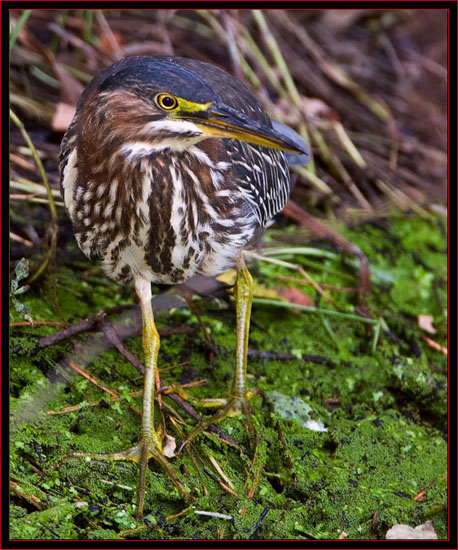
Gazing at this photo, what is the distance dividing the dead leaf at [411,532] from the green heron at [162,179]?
77 cm

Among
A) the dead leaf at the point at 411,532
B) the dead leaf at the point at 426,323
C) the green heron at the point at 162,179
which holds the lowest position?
the dead leaf at the point at 411,532

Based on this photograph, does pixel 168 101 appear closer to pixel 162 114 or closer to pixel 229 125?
pixel 162 114

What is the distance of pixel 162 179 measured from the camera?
2.72m

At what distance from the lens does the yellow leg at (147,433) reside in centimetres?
269

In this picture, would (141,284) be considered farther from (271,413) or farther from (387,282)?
(387,282)

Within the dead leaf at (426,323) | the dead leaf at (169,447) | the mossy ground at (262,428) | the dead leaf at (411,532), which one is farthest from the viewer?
the dead leaf at (426,323)

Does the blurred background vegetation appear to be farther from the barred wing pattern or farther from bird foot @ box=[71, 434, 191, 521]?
the barred wing pattern

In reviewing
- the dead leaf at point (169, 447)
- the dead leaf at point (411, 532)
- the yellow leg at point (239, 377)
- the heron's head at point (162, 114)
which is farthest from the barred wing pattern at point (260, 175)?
the dead leaf at point (411, 532)

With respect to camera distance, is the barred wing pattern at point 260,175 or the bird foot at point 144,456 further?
the barred wing pattern at point 260,175

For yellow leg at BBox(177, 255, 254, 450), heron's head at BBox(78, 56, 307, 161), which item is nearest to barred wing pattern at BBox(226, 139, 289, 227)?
yellow leg at BBox(177, 255, 254, 450)

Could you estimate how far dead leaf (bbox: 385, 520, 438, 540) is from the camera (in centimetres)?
277

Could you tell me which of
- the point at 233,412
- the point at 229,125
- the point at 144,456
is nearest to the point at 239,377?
the point at 233,412

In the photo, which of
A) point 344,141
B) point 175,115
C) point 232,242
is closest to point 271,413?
point 232,242

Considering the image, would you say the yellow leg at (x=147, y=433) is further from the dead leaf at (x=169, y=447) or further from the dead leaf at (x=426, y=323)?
the dead leaf at (x=426, y=323)
